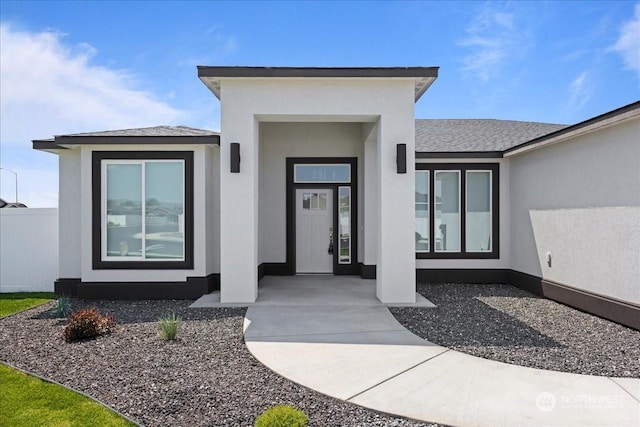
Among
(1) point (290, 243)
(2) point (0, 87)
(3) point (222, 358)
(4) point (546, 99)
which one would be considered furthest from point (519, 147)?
(2) point (0, 87)

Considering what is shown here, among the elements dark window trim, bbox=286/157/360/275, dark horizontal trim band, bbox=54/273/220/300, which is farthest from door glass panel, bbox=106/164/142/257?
dark window trim, bbox=286/157/360/275

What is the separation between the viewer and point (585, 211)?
26.1ft

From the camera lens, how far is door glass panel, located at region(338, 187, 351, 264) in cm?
1184

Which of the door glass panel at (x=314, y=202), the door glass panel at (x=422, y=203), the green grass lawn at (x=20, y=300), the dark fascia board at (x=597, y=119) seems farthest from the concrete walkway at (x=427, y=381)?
the door glass panel at (x=314, y=202)

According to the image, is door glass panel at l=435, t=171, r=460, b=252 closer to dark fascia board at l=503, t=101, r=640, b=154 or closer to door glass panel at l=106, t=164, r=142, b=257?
dark fascia board at l=503, t=101, r=640, b=154

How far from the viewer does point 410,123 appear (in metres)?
8.22

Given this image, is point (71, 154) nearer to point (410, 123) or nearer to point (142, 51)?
point (142, 51)

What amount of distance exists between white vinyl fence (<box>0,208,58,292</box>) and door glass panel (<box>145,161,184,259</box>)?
122 inches

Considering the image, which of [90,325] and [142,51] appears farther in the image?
[142,51]

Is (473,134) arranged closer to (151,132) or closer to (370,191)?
(370,191)

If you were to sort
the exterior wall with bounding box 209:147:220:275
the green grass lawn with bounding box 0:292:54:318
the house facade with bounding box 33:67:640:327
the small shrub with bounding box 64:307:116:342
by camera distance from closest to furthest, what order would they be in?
the small shrub with bounding box 64:307:116:342 < the house facade with bounding box 33:67:640:327 < the green grass lawn with bounding box 0:292:54:318 < the exterior wall with bounding box 209:147:220:275

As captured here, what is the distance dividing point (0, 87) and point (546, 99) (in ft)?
46.8

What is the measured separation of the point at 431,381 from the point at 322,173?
7.97 metres

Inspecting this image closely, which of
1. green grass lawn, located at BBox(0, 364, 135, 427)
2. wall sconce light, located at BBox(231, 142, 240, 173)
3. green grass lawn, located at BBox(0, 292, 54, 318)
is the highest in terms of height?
wall sconce light, located at BBox(231, 142, 240, 173)
